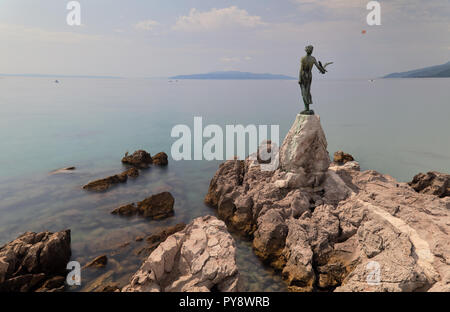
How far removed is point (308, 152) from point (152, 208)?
12296mm

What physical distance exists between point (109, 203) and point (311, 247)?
53.5 feet

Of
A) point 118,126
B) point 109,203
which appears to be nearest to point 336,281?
point 109,203

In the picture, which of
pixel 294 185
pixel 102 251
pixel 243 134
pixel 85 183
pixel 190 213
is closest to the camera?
pixel 102 251

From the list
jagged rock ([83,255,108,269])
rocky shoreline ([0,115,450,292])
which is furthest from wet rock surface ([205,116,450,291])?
jagged rock ([83,255,108,269])

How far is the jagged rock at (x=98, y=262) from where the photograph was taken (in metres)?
13.9

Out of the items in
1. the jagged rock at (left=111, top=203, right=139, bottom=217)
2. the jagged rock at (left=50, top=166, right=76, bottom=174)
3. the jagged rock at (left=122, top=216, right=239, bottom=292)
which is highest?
the jagged rock at (left=50, top=166, right=76, bottom=174)

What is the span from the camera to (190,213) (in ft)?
66.0

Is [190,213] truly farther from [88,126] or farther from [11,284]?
[88,126]

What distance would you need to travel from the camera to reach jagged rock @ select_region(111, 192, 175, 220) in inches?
770

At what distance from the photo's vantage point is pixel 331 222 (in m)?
14.1

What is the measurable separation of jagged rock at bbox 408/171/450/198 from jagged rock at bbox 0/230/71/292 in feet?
84.0

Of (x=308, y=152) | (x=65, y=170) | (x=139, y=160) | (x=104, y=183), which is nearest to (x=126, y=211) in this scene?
(x=104, y=183)

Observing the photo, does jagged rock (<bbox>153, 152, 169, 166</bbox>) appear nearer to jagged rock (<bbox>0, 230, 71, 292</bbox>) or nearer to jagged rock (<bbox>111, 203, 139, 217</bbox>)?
jagged rock (<bbox>111, 203, 139, 217</bbox>)

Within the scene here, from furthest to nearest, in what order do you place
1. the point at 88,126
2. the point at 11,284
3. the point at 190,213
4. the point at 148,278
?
the point at 88,126 → the point at 190,213 → the point at 11,284 → the point at 148,278
